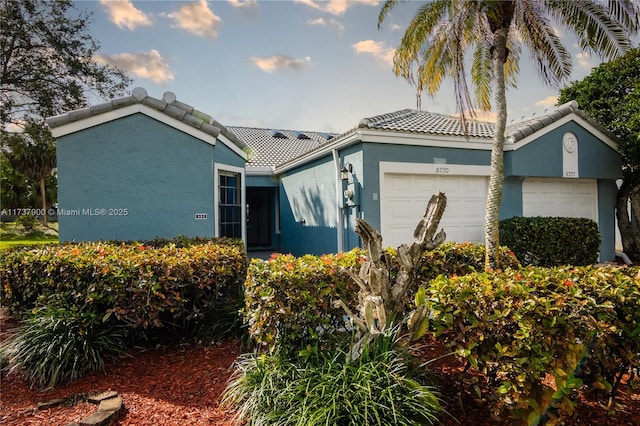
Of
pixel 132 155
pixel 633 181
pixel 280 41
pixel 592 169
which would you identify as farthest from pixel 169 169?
pixel 633 181

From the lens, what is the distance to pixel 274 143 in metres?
18.1

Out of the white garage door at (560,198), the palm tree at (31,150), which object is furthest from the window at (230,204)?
the white garage door at (560,198)

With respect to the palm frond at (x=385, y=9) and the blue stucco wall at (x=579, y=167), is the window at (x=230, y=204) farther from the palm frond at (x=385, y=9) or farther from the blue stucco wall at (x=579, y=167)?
the blue stucco wall at (x=579, y=167)

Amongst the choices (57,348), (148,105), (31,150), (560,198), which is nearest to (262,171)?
(148,105)

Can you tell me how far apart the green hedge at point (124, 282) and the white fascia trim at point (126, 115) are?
3317 millimetres

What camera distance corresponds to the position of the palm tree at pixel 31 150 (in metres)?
12.1

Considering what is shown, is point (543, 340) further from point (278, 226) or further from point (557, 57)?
point (278, 226)

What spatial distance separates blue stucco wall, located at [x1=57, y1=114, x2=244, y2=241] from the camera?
7496 millimetres

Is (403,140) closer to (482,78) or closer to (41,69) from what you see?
(482,78)

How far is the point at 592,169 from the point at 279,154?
38.6ft

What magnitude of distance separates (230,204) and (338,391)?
718cm

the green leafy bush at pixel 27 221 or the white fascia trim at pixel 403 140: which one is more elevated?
the white fascia trim at pixel 403 140

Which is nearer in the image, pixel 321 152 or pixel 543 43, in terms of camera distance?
pixel 543 43

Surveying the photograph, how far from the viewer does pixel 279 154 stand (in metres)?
16.3
